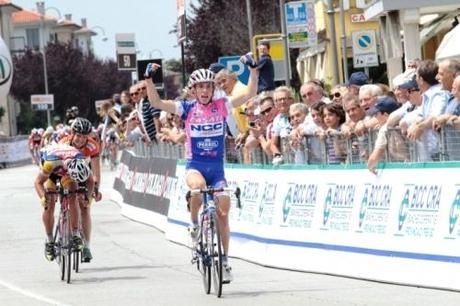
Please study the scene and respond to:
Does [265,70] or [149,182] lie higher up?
[265,70]

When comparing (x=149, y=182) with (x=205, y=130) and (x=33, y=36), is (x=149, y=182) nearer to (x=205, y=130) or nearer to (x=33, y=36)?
(x=205, y=130)

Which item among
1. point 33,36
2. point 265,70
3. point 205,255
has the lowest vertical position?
point 205,255

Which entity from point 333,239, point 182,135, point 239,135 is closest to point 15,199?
point 182,135

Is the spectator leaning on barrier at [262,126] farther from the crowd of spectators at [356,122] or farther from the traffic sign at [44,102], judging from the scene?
the traffic sign at [44,102]

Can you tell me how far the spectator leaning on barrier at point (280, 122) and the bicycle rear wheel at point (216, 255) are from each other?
10.8 ft

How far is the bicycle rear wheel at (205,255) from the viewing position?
14406 millimetres

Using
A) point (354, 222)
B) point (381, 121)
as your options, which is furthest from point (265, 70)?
point (354, 222)

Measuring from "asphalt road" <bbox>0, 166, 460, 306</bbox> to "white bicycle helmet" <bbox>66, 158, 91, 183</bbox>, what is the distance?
110cm

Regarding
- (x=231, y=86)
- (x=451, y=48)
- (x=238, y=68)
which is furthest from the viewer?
(x=238, y=68)

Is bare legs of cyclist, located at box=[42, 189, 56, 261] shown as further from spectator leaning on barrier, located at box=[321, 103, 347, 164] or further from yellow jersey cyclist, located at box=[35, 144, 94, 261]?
spectator leaning on barrier, located at box=[321, 103, 347, 164]

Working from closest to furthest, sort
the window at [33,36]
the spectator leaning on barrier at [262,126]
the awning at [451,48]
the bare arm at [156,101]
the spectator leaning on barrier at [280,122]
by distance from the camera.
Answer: the bare arm at [156,101] < the spectator leaning on barrier at [280,122] < the spectator leaning on barrier at [262,126] < the awning at [451,48] < the window at [33,36]

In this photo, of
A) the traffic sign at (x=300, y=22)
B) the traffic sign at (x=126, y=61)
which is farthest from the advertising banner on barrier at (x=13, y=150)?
the traffic sign at (x=300, y=22)

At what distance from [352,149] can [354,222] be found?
805 mm

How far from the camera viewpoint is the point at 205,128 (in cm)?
1498
